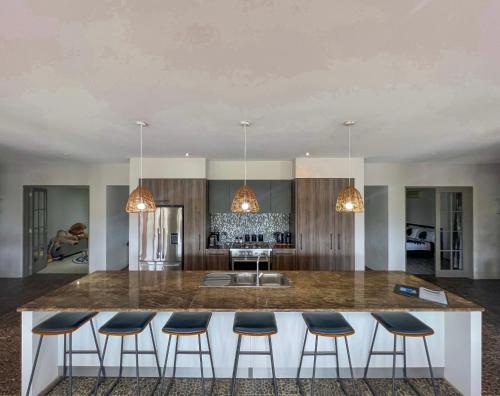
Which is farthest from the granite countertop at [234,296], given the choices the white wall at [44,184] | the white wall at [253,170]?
the white wall at [44,184]

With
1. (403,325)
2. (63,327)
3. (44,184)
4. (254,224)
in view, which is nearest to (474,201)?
(254,224)

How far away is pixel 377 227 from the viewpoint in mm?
6309

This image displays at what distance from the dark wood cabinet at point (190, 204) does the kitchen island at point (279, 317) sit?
6.69 ft

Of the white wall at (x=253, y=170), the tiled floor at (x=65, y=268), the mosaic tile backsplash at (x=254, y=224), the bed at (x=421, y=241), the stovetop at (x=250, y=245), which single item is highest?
the white wall at (x=253, y=170)

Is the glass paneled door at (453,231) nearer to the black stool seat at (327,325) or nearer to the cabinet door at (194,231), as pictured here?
the black stool seat at (327,325)

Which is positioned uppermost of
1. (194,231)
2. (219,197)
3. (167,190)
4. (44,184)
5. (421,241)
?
(44,184)

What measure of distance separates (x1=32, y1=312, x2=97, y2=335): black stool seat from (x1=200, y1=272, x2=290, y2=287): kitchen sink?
1.10 metres

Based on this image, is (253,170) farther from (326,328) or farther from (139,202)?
(326,328)

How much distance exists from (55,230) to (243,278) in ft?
25.0

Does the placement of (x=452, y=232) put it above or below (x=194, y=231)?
below

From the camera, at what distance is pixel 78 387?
2.44 metres

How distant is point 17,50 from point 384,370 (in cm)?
379

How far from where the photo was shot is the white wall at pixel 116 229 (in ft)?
19.4

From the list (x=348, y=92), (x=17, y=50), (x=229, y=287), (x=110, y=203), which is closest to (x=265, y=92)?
(x=348, y=92)
